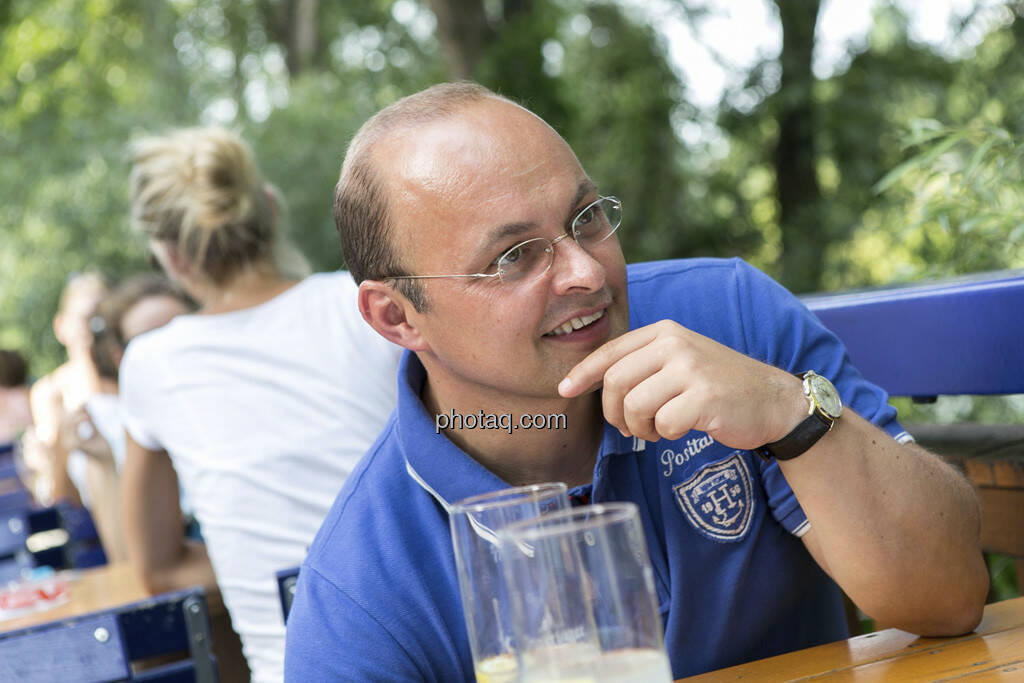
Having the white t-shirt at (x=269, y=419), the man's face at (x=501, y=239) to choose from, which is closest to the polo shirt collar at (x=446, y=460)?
the man's face at (x=501, y=239)

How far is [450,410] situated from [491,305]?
0.80 ft

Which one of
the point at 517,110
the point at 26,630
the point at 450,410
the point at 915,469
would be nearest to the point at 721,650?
the point at 915,469

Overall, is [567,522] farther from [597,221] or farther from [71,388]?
[71,388]

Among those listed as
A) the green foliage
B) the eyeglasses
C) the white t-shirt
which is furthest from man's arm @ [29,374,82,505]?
the eyeglasses

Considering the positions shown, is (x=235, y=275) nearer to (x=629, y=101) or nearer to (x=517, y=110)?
(x=517, y=110)

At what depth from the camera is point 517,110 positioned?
1.57 m

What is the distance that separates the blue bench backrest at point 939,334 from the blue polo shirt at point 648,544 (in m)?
0.41

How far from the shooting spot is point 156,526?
10.2 feet

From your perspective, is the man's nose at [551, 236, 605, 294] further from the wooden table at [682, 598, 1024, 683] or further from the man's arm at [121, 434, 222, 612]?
the man's arm at [121, 434, 222, 612]

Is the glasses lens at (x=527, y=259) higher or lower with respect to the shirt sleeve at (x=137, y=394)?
lower

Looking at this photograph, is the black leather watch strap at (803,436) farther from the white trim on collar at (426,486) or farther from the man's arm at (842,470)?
the white trim on collar at (426,486)

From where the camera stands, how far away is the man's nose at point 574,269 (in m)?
1.45

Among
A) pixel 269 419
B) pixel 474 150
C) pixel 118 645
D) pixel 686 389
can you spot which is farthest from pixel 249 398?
pixel 686 389

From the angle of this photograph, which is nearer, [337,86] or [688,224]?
[688,224]
